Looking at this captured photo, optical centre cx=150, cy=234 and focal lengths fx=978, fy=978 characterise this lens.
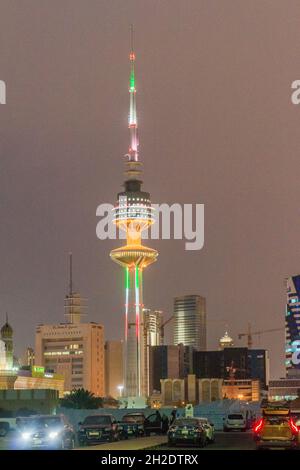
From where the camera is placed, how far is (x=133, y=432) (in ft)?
210

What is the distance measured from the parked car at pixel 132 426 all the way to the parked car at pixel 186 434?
1067 cm

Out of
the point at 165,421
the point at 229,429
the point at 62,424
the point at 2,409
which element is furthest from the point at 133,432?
the point at 2,409

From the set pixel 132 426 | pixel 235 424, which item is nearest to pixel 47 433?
pixel 132 426

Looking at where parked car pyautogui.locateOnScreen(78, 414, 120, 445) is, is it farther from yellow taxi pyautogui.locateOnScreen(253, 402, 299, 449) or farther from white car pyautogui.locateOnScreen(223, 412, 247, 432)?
white car pyautogui.locateOnScreen(223, 412, 247, 432)

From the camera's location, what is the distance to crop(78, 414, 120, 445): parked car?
5309 centimetres

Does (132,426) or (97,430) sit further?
(132,426)

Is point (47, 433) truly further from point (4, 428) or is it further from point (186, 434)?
point (4, 428)

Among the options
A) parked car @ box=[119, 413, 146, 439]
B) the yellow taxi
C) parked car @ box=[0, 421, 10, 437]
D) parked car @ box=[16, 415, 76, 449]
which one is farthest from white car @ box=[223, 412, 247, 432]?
parked car @ box=[16, 415, 76, 449]

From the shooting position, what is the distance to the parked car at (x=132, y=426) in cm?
6239

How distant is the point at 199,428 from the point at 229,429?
2667cm

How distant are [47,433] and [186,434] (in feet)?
30.0

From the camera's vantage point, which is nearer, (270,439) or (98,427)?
(270,439)

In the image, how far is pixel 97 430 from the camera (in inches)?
2112
